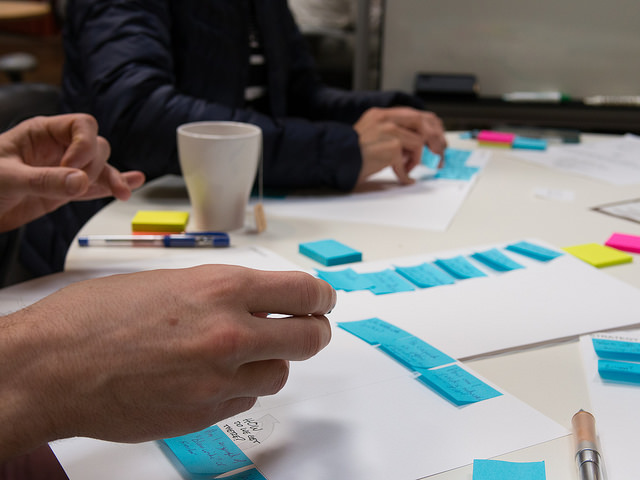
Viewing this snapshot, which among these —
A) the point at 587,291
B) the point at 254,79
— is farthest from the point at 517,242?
the point at 254,79

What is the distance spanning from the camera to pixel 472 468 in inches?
14.8

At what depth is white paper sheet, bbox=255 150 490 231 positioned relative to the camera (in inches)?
33.7

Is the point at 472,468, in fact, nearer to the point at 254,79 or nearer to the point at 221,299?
the point at 221,299

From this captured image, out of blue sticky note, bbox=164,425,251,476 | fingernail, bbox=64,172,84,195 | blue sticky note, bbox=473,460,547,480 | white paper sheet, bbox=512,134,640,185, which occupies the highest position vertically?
fingernail, bbox=64,172,84,195

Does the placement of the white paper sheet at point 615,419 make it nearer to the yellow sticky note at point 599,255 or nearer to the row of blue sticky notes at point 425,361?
the row of blue sticky notes at point 425,361

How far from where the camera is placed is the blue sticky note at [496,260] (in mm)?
688

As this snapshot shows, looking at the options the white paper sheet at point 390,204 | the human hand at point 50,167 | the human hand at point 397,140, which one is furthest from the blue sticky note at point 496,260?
A: the human hand at point 50,167

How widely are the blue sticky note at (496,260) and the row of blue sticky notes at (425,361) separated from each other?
19 cm

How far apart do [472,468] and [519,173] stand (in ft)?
2.67

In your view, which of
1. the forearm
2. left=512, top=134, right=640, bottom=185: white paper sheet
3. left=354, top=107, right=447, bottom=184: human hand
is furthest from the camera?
left=512, top=134, right=640, bottom=185: white paper sheet

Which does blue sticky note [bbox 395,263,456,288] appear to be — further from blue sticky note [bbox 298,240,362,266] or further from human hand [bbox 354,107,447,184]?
human hand [bbox 354,107,447,184]

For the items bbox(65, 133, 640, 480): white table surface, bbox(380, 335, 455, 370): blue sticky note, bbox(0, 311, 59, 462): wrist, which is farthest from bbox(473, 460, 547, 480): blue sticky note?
bbox(0, 311, 59, 462): wrist

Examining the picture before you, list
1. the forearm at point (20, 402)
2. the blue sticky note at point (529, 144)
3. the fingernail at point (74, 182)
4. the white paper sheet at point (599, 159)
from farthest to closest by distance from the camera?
the blue sticky note at point (529, 144), the white paper sheet at point (599, 159), the fingernail at point (74, 182), the forearm at point (20, 402)

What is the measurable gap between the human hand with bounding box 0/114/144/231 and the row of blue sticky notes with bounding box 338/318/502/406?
0.32 metres
